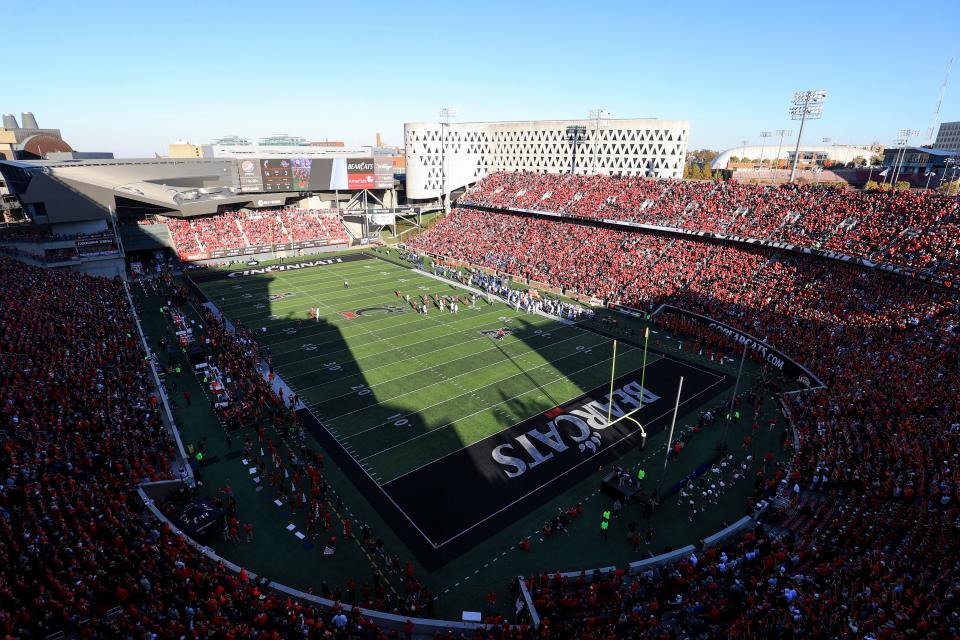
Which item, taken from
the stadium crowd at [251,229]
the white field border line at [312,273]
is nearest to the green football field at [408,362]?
the white field border line at [312,273]

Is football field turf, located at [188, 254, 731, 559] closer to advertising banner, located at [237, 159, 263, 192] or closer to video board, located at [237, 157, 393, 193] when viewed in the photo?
advertising banner, located at [237, 159, 263, 192]

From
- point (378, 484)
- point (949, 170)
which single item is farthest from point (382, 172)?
point (949, 170)

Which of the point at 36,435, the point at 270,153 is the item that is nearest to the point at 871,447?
the point at 36,435

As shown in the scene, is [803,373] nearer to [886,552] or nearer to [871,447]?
[871,447]

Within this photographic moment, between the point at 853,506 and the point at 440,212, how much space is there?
62456mm

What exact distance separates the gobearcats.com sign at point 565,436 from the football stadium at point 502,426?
0.55ft

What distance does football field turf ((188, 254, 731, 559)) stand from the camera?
17.8 meters

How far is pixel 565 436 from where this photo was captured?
2100 cm

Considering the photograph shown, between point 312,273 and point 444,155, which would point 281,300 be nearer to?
point 312,273

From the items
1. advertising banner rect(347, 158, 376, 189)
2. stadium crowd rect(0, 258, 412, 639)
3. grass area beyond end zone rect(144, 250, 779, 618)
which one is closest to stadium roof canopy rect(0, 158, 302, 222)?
advertising banner rect(347, 158, 376, 189)

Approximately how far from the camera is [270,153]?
72875 mm

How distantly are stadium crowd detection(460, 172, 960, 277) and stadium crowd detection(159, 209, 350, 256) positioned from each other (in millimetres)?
21867

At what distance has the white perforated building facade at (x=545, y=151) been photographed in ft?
216

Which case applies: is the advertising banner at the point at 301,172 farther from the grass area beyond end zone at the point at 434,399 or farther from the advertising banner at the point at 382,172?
the grass area beyond end zone at the point at 434,399
